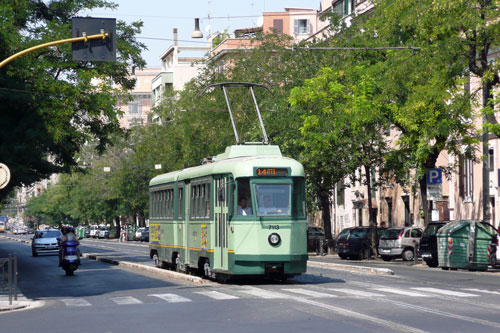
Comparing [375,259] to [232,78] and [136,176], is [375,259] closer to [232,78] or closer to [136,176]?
[232,78]

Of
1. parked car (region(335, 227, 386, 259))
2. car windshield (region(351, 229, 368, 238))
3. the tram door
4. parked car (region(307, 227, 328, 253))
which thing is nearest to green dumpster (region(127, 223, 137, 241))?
parked car (region(307, 227, 328, 253))

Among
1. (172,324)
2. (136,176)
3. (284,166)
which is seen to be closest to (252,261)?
(284,166)

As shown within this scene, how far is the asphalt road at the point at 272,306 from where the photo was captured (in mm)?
15383

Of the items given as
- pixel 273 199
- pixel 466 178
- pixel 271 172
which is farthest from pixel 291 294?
pixel 466 178

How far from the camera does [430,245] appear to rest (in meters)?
39.9

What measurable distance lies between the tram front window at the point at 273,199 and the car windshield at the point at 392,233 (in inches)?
861

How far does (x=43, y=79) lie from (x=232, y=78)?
19006mm

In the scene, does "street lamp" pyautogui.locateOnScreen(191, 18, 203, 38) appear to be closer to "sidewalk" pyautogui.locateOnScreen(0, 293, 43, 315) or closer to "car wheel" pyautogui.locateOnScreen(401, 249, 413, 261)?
"car wheel" pyautogui.locateOnScreen(401, 249, 413, 261)

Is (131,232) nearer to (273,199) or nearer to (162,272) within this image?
(162,272)

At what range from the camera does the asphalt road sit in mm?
15383

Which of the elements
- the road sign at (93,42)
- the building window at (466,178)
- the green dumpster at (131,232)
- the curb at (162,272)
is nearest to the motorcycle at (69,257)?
the curb at (162,272)

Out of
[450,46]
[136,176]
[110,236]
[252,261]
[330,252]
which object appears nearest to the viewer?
[252,261]

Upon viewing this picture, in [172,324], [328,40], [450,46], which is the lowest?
[172,324]

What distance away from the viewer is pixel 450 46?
35.0 m
